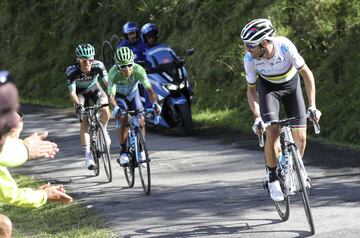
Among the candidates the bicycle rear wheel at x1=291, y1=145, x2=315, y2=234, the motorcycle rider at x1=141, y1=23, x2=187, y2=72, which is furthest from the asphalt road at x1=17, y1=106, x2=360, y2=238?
the motorcycle rider at x1=141, y1=23, x2=187, y2=72

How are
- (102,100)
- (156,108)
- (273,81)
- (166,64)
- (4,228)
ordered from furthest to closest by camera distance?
(166,64) → (102,100) → (156,108) → (273,81) → (4,228)

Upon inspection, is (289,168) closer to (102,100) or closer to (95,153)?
(95,153)

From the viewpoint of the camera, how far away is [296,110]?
8.99 meters

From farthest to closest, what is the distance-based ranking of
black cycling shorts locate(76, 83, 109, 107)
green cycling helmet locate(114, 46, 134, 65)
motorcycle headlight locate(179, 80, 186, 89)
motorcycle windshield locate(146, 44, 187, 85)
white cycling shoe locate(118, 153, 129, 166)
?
motorcycle windshield locate(146, 44, 187, 85) → motorcycle headlight locate(179, 80, 186, 89) → black cycling shorts locate(76, 83, 109, 107) → white cycling shoe locate(118, 153, 129, 166) → green cycling helmet locate(114, 46, 134, 65)

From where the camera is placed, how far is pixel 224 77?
66.9 ft

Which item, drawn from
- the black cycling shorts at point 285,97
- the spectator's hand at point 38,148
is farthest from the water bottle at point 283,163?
the spectator's hand at point 38,148

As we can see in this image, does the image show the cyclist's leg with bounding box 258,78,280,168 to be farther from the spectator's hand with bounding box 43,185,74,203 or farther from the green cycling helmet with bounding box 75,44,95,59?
the green cycling helmet with bounding box 75,44,95,59

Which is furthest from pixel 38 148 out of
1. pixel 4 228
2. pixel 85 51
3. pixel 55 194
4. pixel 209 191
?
pixel 85 51

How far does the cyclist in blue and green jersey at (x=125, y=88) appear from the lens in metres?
11.5

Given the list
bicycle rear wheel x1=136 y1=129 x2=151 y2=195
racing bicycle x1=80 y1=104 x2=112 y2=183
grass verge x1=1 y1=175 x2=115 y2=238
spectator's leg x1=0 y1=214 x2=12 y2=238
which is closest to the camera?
spectator's leg x1=0 y1=214 x2=12 y2=238

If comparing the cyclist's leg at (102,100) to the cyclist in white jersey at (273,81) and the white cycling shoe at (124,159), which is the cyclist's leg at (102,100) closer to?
the white cycling shoe at (124,159)

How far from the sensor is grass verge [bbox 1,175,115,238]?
9.19 m

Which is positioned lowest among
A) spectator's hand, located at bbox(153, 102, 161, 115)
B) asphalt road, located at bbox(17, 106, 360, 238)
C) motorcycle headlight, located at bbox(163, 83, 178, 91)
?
asphalt road, located at bbox(17, 106, 360, 238)

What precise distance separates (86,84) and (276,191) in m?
5.41
